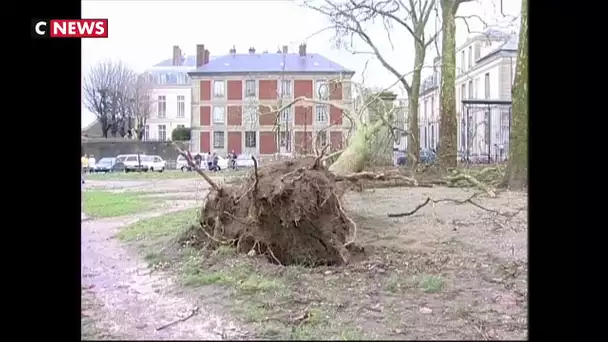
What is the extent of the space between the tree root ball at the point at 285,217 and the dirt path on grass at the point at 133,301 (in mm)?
707

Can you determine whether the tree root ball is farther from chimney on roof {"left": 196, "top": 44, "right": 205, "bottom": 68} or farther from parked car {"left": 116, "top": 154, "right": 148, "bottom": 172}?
chimney on roof {"left": 196, "top": 44, "right": 205, "bottom": 68}

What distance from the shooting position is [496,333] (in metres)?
1.83

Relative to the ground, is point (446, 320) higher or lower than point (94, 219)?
lower

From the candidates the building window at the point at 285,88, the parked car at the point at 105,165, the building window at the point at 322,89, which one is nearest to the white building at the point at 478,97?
the building window at the point at 322,89

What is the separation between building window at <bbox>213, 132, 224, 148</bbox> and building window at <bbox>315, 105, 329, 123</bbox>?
804 mm

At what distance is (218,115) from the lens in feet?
9.27

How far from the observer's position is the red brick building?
2729 mm

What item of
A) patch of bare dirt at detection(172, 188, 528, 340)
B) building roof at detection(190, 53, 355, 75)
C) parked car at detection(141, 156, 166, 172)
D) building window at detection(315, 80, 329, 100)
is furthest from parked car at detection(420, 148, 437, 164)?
parked car at detection(141, 156, 166, 172)

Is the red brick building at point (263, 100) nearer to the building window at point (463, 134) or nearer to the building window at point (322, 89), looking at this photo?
the building window at point (322, 89)
